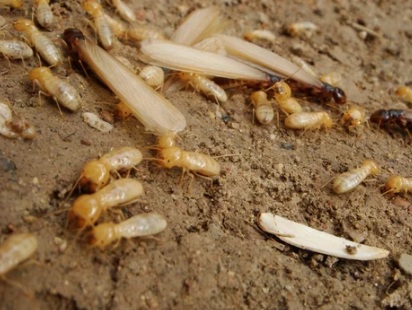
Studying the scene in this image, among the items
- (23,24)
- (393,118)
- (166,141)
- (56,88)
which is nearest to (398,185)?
(393,118)

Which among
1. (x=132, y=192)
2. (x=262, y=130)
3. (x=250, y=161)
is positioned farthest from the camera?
(x=262, y=130)

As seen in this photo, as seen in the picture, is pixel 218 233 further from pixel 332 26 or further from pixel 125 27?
pixel 332 26

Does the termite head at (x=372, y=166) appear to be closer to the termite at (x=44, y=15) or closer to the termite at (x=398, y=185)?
the termite at (x=398, y=185)

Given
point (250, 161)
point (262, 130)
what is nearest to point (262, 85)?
point (262, 130)

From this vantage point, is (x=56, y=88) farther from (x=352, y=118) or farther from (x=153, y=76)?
(x=352, y=118)

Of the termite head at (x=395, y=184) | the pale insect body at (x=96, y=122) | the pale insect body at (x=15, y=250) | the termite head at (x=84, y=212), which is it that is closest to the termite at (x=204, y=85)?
the pale insect body at (x=96, y=122)

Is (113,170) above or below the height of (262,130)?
above
